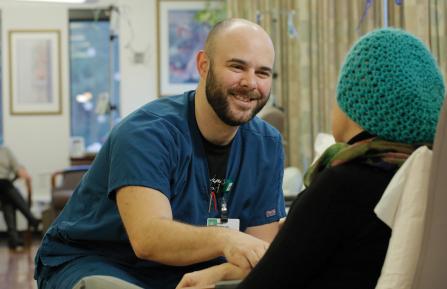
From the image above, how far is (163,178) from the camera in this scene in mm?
2209

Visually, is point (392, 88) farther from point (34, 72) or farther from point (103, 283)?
point (34, 72)

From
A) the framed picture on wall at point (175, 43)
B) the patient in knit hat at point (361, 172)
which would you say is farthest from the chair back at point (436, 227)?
the framed picture on wall at point (175, 43)

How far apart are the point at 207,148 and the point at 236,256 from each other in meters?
0.62

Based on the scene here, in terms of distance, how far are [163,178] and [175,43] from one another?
27.5 ft

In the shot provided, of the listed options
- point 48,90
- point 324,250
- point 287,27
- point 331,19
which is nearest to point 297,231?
point 324,250

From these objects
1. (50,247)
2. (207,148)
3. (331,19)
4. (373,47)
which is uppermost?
(331,19)

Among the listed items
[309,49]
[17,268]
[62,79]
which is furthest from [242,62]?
[62,79]

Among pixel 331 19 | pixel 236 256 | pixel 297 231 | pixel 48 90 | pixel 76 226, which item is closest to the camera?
pixel 297 231

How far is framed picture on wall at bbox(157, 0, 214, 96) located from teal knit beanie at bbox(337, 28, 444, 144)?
8936 millimetres

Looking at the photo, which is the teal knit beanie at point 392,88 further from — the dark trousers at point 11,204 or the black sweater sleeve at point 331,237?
the dark trousers at point 11,204

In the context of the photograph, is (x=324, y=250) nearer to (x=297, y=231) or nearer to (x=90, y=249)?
(x=297, y=231)

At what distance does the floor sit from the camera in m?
6.38

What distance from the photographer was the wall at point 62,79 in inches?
411

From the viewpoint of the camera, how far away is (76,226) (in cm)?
240
